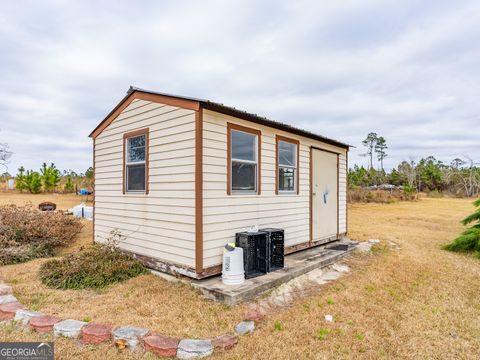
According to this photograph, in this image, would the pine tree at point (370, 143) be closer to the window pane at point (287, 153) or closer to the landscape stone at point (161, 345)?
the window pane at point (287, 153)

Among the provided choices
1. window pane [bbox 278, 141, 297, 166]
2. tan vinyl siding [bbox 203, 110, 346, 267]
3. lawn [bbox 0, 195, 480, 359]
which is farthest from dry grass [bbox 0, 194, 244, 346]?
window pane [bbox 278, 141, 297, 166]

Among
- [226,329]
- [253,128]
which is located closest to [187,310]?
[226,329]

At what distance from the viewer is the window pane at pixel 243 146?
4863 millimetres

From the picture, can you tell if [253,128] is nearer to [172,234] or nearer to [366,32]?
[172,234]

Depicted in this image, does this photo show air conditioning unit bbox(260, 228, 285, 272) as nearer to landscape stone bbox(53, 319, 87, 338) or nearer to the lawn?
the lawn

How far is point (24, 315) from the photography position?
3.20 metres

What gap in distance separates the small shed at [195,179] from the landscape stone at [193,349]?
1.49 m

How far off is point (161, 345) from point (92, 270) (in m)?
2.60

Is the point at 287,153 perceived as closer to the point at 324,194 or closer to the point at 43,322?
the point at 324,194

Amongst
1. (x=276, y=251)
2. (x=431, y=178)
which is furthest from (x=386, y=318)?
(x=431, y=178)

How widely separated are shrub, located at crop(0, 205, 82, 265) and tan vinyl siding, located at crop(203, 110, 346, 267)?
429 cm

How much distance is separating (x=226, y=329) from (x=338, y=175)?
19.1 ft

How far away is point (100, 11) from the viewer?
690 cm

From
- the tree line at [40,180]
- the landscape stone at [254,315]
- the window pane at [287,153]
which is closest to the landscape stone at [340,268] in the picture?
the window pane at [287,153]
